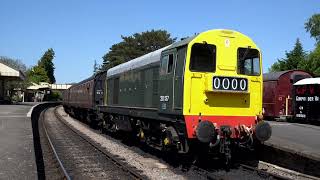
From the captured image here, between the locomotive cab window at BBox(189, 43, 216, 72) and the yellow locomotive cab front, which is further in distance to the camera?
the locomotive cab window at BBox(189, 43, 216, 72)

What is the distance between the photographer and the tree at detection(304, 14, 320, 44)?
217ft

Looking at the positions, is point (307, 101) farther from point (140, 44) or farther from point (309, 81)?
point (140, 44)

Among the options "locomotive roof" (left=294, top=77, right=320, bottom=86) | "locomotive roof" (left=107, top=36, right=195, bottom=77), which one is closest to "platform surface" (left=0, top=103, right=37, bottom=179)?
"locomotive roof" (left=107, top=36, right=195, bottom=77)

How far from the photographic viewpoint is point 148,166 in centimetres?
1274

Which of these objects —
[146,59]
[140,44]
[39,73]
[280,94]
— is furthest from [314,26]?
[39,73]

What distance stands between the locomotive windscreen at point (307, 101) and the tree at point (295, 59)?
31.1 metres

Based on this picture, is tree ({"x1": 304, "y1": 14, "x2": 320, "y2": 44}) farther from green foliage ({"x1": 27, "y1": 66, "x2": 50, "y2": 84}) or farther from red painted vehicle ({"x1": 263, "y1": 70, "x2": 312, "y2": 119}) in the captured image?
green foliage ({"x1": 27, "y1": 66, "x2": 50, "y2": 84})

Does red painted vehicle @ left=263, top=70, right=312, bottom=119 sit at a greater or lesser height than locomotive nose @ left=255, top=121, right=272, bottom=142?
greater

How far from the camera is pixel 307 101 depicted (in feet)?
88.2

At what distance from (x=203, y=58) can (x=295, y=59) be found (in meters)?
51.6

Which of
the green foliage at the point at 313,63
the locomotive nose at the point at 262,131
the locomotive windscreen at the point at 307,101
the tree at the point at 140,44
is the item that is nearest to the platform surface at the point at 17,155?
the locomotive nose at the point at 262,131

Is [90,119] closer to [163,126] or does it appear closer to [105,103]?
[105,103]

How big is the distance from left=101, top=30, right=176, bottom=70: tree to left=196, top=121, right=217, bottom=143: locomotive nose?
206 ft

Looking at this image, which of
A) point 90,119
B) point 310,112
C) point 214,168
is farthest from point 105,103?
point 310,112
